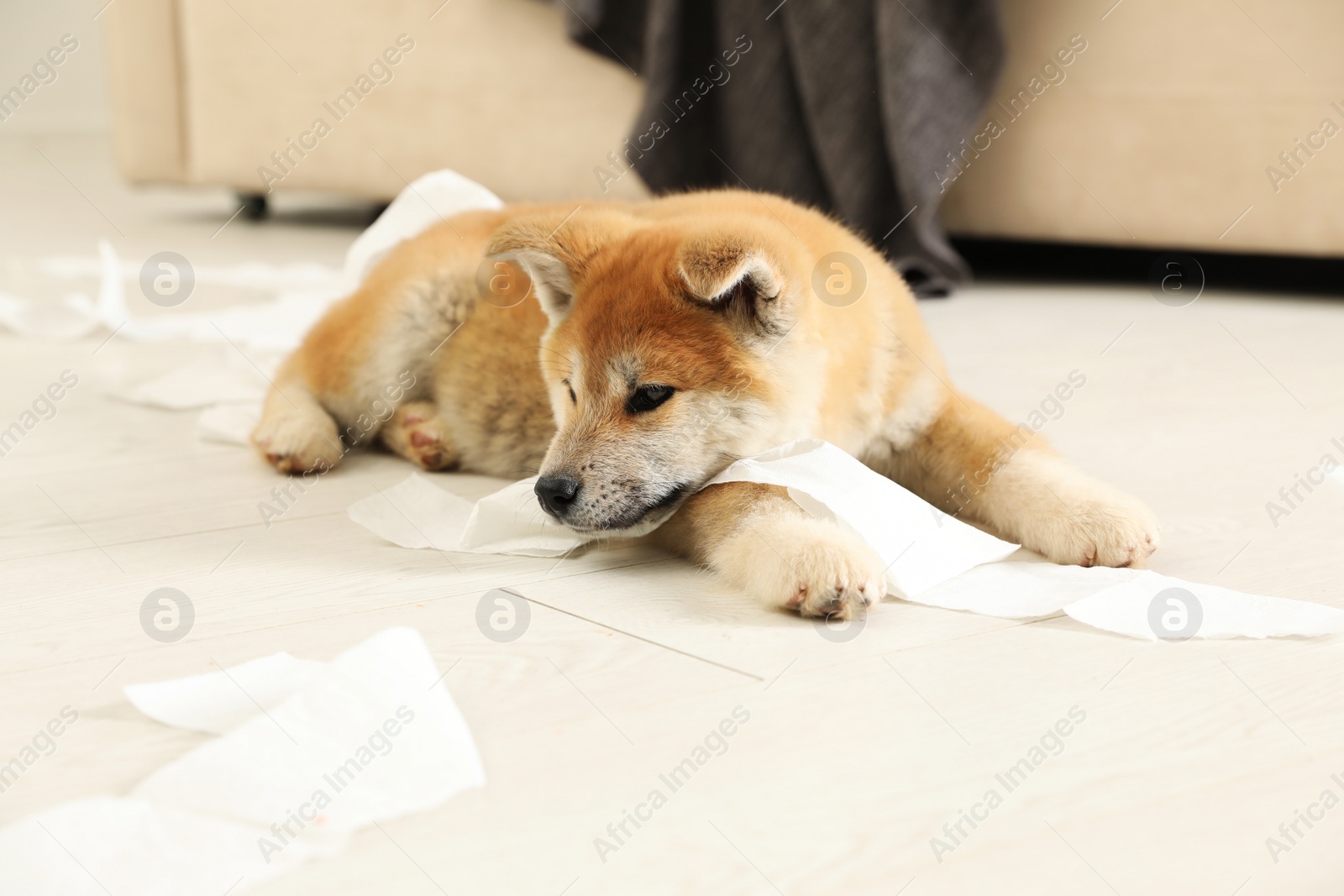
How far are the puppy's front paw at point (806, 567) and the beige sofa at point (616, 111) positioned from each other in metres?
2.14

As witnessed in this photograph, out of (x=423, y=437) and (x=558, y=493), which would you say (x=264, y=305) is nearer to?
(x=423, y=437)

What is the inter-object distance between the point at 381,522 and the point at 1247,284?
2.98 m

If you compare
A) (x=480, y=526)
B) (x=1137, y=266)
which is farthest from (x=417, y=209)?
(x=1137, y=266)

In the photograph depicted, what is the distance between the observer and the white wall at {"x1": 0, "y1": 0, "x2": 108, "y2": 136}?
7.41 m

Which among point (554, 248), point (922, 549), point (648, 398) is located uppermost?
point (554, 248)

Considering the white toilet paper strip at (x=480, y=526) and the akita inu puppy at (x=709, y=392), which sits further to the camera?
the white toilet paper strip at (x=480, y=526)

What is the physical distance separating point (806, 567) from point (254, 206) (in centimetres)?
442

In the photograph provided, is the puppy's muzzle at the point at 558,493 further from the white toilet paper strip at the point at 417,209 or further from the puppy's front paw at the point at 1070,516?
the white toilet paper strip at the point at 417,209

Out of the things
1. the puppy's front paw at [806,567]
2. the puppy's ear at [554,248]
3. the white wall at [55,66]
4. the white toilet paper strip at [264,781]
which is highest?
the puppy's ear at [554,248]

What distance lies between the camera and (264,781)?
0.93m

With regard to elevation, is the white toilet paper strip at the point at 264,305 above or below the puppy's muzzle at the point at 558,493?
below

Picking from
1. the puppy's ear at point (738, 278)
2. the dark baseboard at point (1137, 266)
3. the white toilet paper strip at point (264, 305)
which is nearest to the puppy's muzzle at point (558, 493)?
the puppy's ear at point (738, 278)

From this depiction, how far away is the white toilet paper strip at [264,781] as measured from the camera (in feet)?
2.72

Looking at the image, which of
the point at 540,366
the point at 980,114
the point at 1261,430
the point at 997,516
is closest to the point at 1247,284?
the point at 980,114
